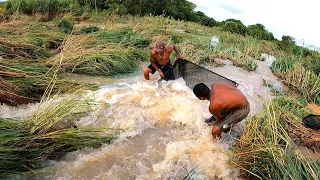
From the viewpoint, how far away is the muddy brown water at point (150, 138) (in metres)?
3.51

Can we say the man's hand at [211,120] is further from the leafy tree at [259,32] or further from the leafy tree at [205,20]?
the leafy tree at [205,20]

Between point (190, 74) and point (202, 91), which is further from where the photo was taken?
point (190, 74)

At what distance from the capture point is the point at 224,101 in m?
3.76

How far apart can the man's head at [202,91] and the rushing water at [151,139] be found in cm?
66

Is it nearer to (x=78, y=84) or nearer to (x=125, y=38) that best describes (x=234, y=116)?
(x=78, y=84)

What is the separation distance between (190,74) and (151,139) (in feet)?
6.74

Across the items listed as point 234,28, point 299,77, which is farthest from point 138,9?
point 299,77

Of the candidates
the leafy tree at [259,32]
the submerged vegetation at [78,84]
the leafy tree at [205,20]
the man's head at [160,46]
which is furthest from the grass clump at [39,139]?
the leafy tree at [205,20]

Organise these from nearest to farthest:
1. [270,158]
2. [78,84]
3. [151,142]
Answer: [270,158]
[151,142]
[78,84]

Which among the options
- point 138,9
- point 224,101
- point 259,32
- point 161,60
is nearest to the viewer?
point 224,101

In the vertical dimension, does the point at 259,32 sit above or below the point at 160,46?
above

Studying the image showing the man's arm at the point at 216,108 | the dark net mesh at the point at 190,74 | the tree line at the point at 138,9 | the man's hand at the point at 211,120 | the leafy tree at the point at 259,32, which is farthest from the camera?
the leafy tree at the point at 259,32

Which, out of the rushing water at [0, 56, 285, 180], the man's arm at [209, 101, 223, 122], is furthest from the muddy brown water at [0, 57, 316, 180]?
the man's arm at [209, 101, 223, 122]

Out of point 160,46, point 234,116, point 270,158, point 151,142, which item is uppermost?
point 160,46
